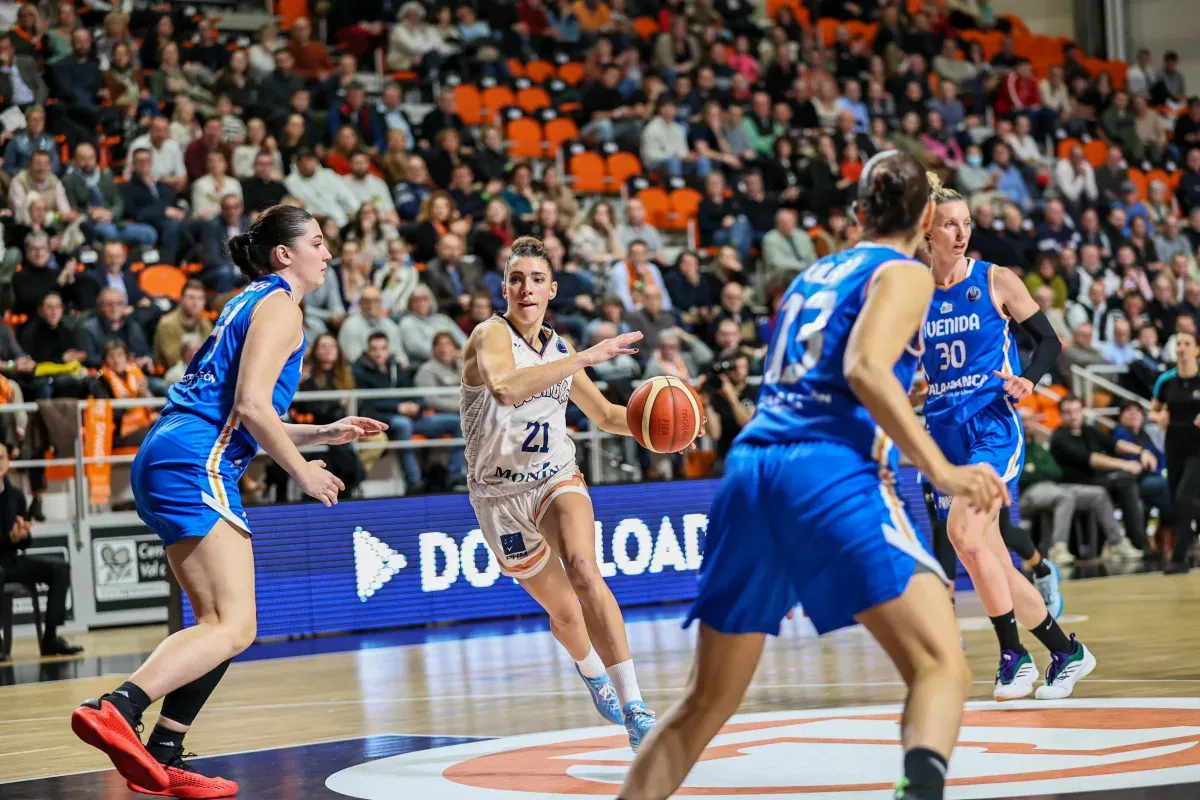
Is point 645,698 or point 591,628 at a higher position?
point 591,628

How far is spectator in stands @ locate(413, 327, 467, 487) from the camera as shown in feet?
45.5

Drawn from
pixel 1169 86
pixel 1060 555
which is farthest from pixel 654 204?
pixel 1169 86

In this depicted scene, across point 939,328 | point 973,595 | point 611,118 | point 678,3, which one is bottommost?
point 973,595

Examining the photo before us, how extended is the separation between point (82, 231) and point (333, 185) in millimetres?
2793

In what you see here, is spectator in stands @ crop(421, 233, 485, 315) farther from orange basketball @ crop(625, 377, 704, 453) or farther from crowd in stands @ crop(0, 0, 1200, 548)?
orange basketball @ crop(625, 377, 704, 453)

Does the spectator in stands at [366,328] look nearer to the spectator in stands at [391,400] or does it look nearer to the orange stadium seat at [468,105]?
the spectator in stands at [391,400]

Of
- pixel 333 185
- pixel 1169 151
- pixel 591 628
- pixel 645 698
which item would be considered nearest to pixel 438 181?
pixel 333 185

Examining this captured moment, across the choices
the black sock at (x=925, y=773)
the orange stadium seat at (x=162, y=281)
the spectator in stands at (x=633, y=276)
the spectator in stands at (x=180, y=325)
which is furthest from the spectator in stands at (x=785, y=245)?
the black sock at (x=925, y=773)

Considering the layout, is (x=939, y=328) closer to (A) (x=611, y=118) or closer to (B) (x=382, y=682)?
(B) (x=382, y=682)

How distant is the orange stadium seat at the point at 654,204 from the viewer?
19.2 metres

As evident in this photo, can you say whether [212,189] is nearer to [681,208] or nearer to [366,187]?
[366,187]

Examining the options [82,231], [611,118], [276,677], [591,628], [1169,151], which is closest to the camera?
[591,628]

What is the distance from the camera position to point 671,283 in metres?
17.2

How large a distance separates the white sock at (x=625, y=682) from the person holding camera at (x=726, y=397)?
8216 mm
